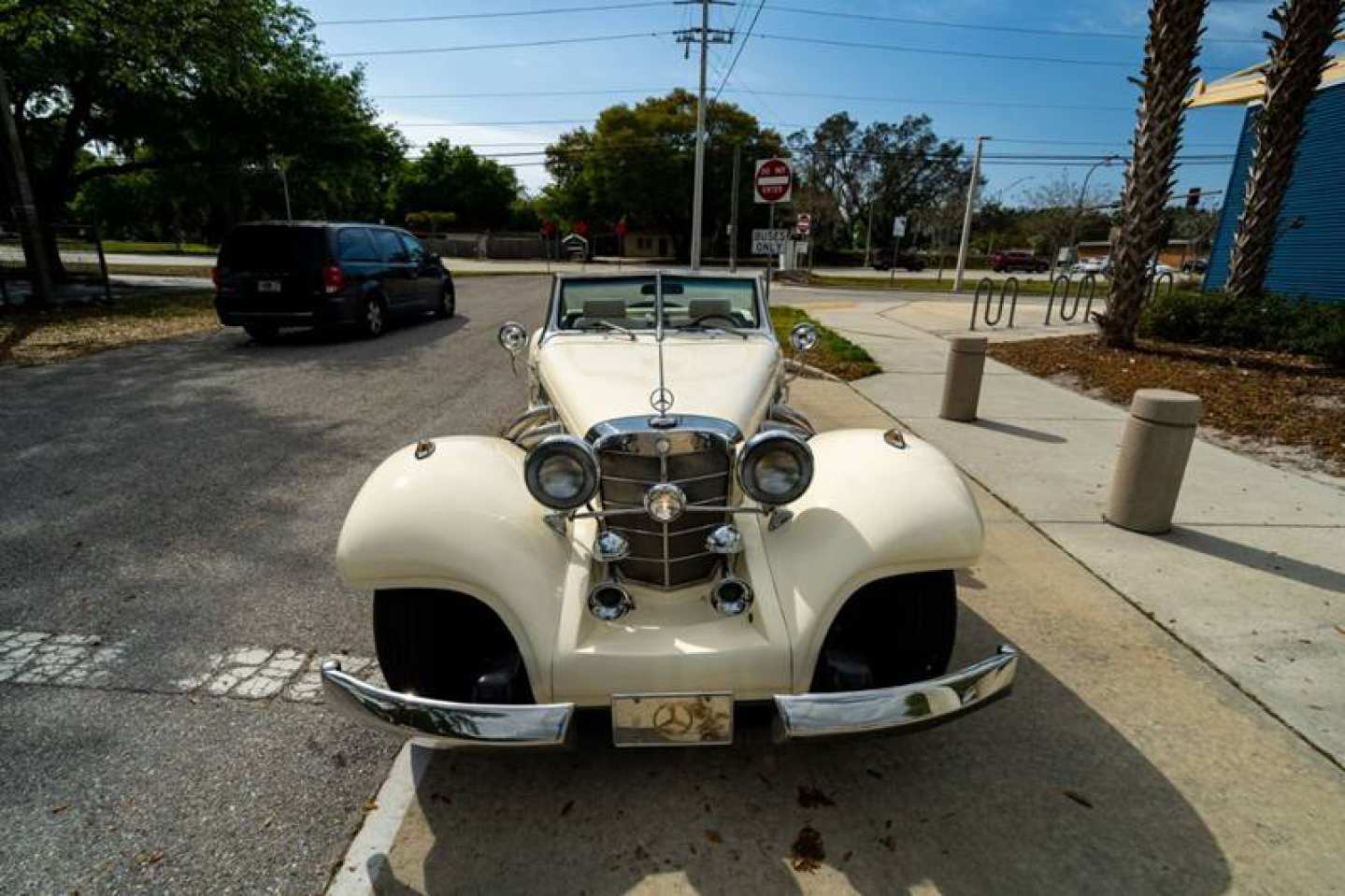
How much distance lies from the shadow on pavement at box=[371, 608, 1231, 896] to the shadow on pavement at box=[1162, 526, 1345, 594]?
2.01m

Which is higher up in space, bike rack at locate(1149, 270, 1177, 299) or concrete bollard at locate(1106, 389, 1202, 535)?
bike rack at locate(1149, 270, 1177, 299)

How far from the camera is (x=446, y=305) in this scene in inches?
544

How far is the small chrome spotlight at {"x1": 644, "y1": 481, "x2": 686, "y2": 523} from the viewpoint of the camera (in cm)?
212

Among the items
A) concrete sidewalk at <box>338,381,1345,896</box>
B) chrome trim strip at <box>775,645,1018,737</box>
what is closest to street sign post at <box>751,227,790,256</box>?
concrete sidewalk at <box>338,381,1345,896</box>

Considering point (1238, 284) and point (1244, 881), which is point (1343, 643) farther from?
point (1238, 284)

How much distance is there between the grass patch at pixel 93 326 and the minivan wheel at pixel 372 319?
9.49 feet

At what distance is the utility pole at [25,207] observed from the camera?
11461mm

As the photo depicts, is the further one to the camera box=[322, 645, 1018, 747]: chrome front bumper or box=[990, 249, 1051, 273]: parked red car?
box=[990, 249, 1051, 273]: parked red car

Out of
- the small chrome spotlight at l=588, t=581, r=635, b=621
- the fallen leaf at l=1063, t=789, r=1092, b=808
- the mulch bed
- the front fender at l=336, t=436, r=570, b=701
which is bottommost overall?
the fallen leaf at l=1063, t=789, r=1092, b=808

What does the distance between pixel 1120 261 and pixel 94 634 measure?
1173 cm

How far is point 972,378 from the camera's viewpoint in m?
6.68

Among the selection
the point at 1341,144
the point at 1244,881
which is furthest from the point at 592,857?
the point at 1341,144

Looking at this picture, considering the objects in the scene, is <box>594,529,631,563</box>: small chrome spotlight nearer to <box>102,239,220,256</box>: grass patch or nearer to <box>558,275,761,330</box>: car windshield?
<box>558,275,761,330</box>: car windshield

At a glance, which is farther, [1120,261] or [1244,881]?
[1120,261]
